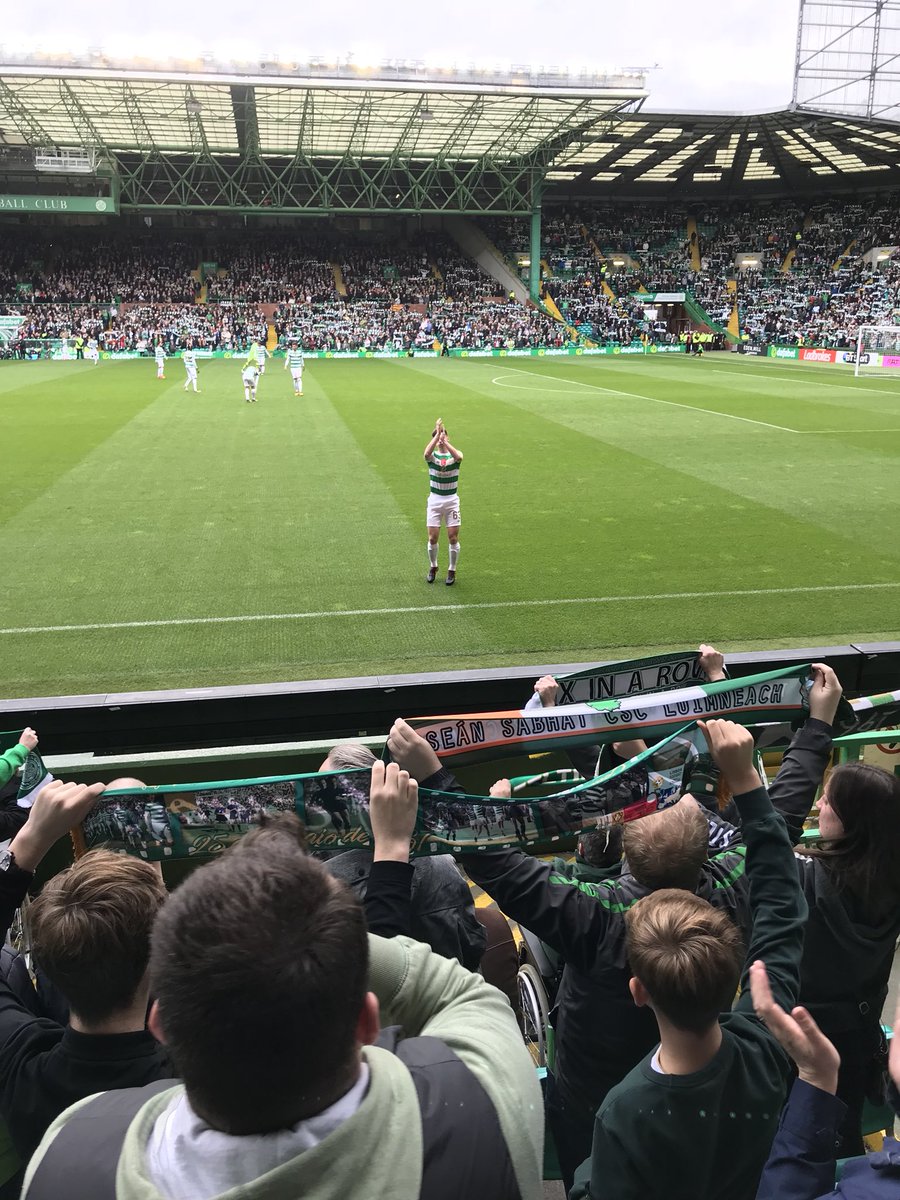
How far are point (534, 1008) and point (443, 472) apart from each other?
7620mm

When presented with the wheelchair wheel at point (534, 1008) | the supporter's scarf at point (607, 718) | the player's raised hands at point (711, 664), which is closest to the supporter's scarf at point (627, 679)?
the player's raised hands at point (711, 664)

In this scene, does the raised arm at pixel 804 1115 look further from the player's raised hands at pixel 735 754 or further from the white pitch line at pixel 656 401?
the white pitch line at pixel 656 401

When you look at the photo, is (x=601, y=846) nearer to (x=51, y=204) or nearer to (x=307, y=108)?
(x=307, y=108)

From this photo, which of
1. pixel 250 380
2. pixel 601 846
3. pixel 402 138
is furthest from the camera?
pixel 402 138

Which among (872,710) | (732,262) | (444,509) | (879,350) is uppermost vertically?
(732,262)

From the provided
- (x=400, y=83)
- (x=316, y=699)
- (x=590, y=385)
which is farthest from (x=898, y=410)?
(x=400, y=83)

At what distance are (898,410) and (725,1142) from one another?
1055 inches

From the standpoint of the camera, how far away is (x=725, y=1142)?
1859mm

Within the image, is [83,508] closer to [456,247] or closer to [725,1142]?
[725,1142]

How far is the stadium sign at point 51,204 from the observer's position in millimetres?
→ 48031

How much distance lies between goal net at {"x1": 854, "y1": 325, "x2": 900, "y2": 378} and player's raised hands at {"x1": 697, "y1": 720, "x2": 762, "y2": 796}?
4076cm

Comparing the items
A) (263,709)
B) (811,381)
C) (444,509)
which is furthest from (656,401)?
(263,709)

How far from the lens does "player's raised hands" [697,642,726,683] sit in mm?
3525

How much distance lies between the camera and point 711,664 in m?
3.54
